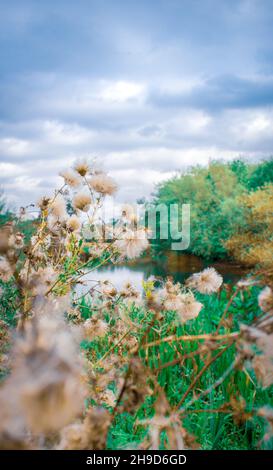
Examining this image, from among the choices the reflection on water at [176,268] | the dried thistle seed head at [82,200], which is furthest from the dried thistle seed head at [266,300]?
the reflection on water at [176,268]

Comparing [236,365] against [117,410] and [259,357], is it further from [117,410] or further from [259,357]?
[117,410]

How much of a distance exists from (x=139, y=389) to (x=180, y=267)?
16.8m

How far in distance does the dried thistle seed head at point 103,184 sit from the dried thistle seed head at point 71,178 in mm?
125

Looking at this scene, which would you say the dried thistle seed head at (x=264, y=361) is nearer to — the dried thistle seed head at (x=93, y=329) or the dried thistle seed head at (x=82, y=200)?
the dried thistle seed head at (x=93, y=329)

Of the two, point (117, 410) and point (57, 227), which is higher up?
point (57, 227)

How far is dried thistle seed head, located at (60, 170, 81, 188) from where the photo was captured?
8.95 ft

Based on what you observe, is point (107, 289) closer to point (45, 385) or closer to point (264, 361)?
point (264, 361)

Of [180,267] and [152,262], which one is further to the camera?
[152,262]

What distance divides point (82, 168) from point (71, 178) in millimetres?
88

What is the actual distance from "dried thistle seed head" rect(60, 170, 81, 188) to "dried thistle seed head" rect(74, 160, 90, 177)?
0.03 m

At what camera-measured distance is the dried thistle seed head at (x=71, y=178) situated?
2729 mm

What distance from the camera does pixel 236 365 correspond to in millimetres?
1142

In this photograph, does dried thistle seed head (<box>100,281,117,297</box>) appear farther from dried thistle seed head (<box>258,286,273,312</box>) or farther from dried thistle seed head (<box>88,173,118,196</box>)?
dried thistle seed head (<box>258,286,273,312</box>)
